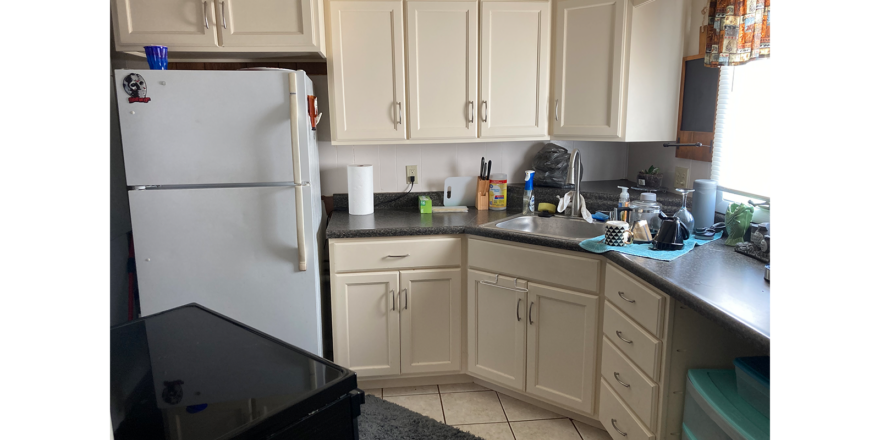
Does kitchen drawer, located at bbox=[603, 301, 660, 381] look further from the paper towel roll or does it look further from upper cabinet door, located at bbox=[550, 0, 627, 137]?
the paper towel roll

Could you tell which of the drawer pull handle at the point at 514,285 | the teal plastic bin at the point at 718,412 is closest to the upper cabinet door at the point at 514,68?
the drawer pull handle at the point at 514,285

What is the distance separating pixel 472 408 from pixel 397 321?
1.72ft

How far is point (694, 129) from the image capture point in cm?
246

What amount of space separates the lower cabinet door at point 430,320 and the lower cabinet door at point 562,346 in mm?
375

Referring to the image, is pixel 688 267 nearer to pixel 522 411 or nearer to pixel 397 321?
pixel 522 411

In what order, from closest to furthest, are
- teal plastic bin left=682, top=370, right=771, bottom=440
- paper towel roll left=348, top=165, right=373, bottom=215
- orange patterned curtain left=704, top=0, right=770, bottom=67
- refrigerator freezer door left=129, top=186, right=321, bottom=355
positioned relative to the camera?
teal plastic bin left=682, top=370, right=771, bottom=440 < orange patterned curtain left=704, top=0, right=770, bottom=67 < refrigerator freezer door left=129, top=186, right=321, bottom=355 < paper towel roll left=348, top=165, right=373, bottom=215

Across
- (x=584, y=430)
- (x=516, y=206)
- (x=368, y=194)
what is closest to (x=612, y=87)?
(x=516, y=206)

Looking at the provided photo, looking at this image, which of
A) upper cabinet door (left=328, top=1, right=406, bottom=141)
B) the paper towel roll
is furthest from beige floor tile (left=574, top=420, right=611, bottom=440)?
upper cabinet door (left=328, top=1, right=406, bottom=141)

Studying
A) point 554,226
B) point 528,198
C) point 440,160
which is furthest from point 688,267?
point 440,160

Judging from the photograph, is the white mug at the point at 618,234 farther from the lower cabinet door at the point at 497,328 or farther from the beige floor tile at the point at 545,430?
the beige floor tile at the point at 545,430

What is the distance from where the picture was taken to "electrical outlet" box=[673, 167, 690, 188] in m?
2.54

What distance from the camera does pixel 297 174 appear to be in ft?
7.16
